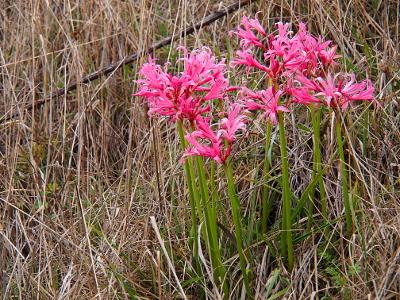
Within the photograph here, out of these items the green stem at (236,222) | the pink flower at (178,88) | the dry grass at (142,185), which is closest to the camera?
the pink flower at (178,88)

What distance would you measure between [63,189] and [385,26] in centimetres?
201

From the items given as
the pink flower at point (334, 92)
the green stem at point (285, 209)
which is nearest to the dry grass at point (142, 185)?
the green stem at point (285, 209)

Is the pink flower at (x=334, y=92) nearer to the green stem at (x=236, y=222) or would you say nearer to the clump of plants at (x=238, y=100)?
the clump of plants at (x=238, y=100)

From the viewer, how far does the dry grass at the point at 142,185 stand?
2008mm

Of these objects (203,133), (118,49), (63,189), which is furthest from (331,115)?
(118,49)

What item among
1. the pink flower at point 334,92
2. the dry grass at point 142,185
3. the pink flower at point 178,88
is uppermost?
the pink flower at point 178,88

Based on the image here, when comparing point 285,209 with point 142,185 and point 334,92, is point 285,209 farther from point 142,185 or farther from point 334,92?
point 142,185

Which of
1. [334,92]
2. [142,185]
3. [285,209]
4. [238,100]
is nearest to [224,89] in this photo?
[238,100]

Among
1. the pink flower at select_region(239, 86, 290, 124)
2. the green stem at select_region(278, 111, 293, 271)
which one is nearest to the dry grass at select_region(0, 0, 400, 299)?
the green stem at select_region(278, 111, 293, 271)

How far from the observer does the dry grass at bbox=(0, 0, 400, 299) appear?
2008mm

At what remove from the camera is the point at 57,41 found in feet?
11.3

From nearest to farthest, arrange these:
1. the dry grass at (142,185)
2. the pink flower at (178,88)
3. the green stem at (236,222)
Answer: the pink flower at (178,88) → the green stem at (236,222) → the dry grass at (142,185)

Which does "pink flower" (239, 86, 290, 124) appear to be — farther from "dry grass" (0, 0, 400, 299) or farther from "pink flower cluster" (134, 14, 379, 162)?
"dry grass" (0, 0, 400, 299)

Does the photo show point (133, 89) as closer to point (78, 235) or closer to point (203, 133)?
point (78, 235)
